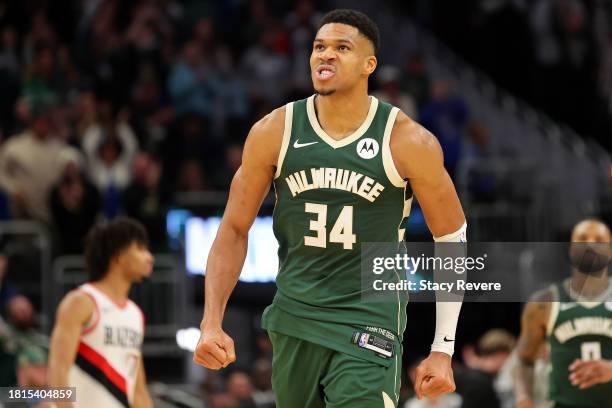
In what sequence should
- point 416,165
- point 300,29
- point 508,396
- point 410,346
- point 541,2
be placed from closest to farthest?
point 416,165
point 508,396
point 410,346
point 300,29
point 541,2

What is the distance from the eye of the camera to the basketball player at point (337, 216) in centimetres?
647

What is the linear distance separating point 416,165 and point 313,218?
1.86 ft

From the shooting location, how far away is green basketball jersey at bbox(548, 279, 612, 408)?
872 centimetres

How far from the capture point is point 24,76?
17.4 metres

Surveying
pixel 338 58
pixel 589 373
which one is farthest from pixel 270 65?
pixel 338 58

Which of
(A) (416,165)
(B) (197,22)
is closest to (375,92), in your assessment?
(B) (197,22)

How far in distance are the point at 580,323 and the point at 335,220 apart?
2.89 metres

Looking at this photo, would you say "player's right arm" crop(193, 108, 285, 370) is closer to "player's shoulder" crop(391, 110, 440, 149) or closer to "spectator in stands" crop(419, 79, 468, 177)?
"player's shoulder" crop(391, 110, 440, 149)

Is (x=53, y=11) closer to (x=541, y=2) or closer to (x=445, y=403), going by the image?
(x=541, y=2)

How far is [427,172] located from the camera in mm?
6516

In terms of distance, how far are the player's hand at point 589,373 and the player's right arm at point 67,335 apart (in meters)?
3.15

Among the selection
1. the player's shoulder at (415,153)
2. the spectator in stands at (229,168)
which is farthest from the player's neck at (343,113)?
the spectator in stands at (229,168)

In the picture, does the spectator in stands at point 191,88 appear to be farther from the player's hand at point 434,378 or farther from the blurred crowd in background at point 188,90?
the player's hand at point 434,378
